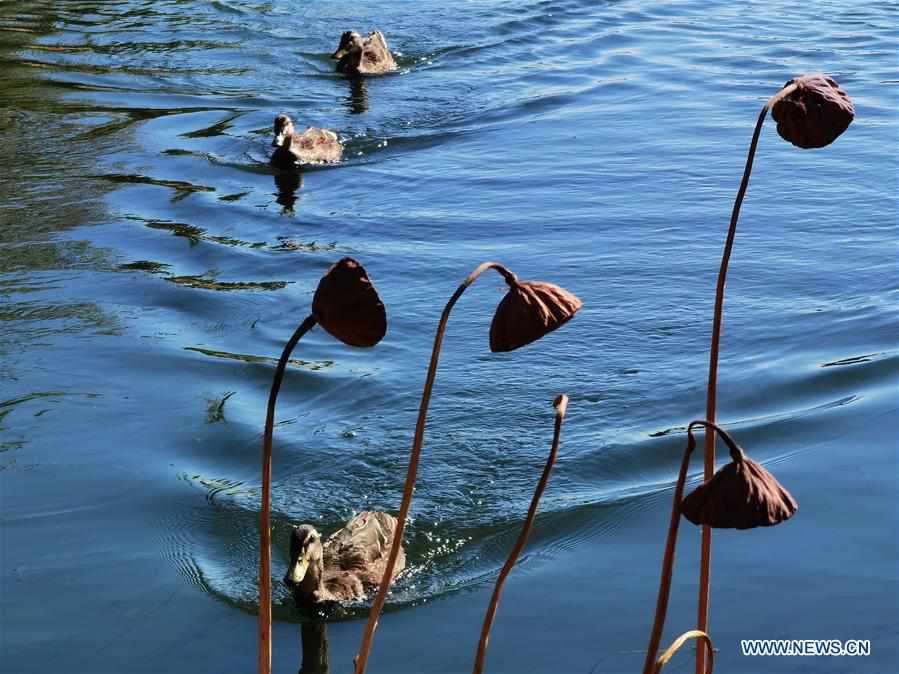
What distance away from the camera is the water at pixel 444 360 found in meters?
4.74

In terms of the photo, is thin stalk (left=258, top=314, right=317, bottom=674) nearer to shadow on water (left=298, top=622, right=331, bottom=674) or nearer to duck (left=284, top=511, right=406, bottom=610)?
shadow on water (left=298, top=622, right=331, bottom=674)

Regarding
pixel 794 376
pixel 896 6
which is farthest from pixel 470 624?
pixel 896 6

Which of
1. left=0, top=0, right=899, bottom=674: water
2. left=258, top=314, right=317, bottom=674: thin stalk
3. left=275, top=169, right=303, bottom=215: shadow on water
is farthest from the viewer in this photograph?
left=275, top=169, right=303, bottom=215: shadow on water

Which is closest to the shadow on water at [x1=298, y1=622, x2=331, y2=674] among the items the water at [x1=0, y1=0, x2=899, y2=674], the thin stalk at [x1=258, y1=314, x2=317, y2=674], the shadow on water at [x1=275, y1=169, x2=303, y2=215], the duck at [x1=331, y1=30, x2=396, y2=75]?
the water at [x1=0, y1=0, x2=899, y2=674]

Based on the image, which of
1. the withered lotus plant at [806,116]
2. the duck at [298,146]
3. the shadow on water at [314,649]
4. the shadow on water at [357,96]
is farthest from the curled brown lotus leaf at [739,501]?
the shadow on water at [357,96]

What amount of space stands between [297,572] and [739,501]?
327 cm

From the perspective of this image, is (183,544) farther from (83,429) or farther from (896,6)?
(896,6)

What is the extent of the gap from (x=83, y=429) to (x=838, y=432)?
11.2 feet

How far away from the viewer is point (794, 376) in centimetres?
647

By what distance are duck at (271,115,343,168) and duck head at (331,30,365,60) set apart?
120 inches

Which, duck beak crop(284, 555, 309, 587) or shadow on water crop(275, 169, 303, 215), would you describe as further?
shadow on water crop(275, 169, 303, 215)

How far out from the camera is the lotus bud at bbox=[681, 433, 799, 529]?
1.90 meters

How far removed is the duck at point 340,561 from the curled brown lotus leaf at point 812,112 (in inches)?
126

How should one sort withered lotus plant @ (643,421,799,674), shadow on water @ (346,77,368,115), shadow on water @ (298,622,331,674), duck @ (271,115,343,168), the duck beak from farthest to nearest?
shadow on water @ (346,77,368,115) → duck @ (271,115,343,168) → the duck beak → shadow on water @ (298,622,331,674) → withered lotus plant @ (643,421,799,674)
